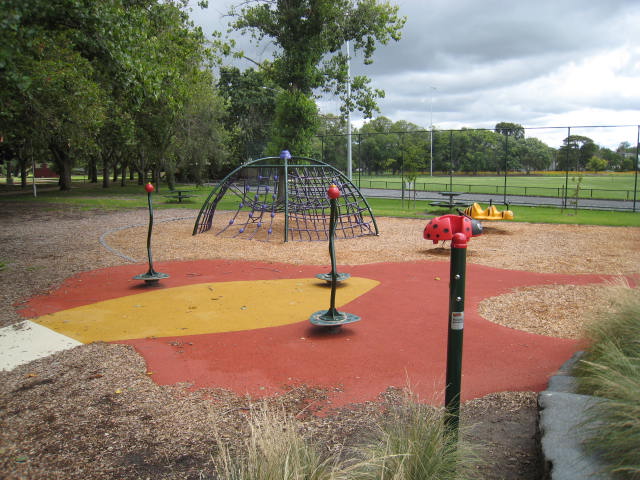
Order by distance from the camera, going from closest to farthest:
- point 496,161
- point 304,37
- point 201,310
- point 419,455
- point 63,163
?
point 419,455 → point 201,310 → point 304,37 → point 496,161 → point 63,163

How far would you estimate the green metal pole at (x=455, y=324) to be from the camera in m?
2.81

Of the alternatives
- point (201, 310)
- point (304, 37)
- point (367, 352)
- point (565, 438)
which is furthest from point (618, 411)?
point (304, 37)

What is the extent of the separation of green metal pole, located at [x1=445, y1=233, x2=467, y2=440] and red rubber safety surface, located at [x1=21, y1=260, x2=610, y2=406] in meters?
0.57

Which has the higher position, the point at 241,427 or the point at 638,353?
the point at 638,353

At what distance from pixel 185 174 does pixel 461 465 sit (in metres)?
48.8

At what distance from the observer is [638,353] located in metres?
3.53

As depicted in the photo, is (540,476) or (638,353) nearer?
(540,476)

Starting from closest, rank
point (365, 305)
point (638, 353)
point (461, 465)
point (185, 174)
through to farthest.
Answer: point (461, 465), point (638, 353), point (365, 305), point (185, 174)

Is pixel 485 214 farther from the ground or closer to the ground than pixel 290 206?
closer to the ground

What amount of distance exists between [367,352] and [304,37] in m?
18.2

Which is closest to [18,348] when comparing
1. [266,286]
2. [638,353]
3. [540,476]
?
[266,286]

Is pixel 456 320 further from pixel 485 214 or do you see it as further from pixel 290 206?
pixel 485 214

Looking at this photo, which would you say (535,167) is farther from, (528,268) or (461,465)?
(461,465)

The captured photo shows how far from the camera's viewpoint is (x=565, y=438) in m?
2.69
